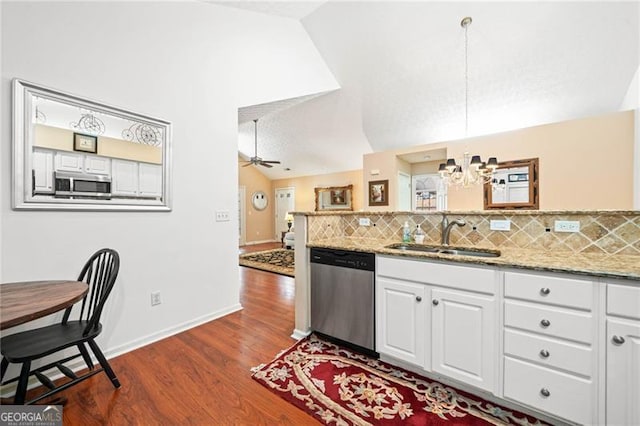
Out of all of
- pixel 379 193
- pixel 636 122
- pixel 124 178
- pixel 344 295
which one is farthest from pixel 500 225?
pixel 379 193

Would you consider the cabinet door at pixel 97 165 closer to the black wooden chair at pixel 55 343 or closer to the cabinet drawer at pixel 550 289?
the black wooden chair at pixel 55 343

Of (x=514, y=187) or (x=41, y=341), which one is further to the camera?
(x=514, y=187)

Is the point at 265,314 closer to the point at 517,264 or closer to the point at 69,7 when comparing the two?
the point at 517,264

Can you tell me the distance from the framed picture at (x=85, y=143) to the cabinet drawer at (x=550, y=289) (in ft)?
9.54

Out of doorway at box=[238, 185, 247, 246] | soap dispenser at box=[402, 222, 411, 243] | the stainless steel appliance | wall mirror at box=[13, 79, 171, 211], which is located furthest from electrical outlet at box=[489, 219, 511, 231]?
doorway at box=[238, 185, 247, 246]

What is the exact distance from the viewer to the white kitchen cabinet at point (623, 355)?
1.14m

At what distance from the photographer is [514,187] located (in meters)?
4.44

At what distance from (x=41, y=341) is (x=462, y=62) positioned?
5.13 meters

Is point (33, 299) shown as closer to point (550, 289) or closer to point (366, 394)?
point (366, 394)

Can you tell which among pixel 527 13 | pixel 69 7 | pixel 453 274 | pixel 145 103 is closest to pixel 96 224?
pixel 145 103

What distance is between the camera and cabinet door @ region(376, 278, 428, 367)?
171 centimetres

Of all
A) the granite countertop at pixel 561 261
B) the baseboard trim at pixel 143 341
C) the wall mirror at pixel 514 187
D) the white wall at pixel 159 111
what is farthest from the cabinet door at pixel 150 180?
the wall mirror at pixel 514 187

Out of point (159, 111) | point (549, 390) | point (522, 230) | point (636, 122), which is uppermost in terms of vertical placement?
point (636, 122)

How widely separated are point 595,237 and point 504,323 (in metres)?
0.84
